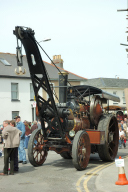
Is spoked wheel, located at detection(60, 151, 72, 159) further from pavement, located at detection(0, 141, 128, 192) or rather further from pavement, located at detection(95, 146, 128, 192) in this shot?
pavement, located at detection(95, 146, 128, 192)

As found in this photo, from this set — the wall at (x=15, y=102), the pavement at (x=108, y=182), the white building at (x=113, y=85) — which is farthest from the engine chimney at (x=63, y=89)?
the white building at (x=113, y=85)

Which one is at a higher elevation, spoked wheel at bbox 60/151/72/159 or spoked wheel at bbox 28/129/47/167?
spoked wheel at bbox 28/129/47/167

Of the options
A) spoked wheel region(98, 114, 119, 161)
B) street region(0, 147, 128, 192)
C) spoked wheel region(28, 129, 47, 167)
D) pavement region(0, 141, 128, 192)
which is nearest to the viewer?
pavement region(0, 141, 128, 192)

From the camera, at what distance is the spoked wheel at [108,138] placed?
538 inches

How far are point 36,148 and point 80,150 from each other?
166cm

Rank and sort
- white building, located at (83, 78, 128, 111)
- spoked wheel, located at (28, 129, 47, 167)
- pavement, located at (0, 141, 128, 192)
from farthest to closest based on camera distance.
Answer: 1. white building, located at (83, 78, 128, 111)
2. spoked wheel, located at (28, 129, 47, 167)
3. pavement, located at (0, 141, 128, 192)

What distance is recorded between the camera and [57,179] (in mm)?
10352

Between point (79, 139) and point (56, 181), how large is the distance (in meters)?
2.04

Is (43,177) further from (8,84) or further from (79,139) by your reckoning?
(8,84)

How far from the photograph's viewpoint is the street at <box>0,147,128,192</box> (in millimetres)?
9055

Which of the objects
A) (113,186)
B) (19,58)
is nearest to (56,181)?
(113,186)

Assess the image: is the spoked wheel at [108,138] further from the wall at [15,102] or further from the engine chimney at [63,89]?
the wall at [15,102]

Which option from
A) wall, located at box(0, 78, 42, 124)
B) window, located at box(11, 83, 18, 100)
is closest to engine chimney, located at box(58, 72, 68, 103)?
wall, located at box(0, 78, 42, 124)

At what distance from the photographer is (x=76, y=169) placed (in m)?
12.1
